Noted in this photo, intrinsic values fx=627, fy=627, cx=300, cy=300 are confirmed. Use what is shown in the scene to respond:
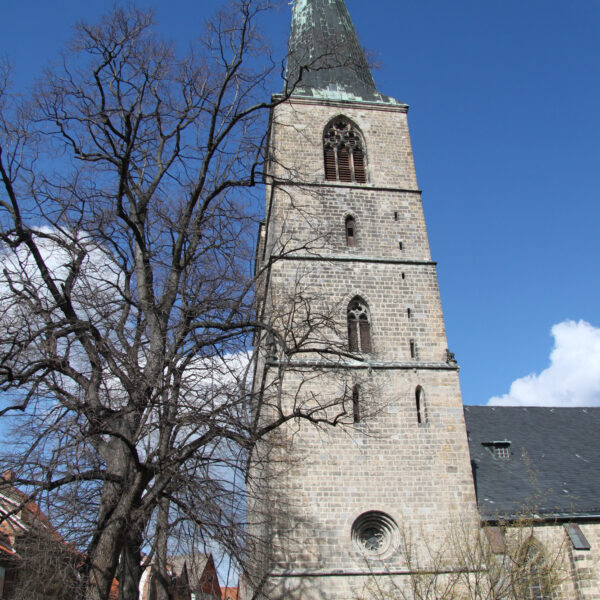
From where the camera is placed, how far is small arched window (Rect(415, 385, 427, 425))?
550 inches

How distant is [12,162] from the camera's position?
900cm

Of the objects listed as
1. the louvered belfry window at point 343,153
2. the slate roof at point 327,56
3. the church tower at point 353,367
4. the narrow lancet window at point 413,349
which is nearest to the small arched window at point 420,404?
the church tower at point 353,367

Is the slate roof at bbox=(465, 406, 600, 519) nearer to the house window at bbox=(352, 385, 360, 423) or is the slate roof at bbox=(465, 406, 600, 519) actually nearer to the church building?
the church building

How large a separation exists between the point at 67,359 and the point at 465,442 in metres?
9.23

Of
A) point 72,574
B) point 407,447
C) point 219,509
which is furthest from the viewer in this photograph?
point 407,447

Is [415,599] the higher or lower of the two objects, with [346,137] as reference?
lower

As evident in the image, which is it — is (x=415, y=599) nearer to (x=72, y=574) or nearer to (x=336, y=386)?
(x=336, y=386)

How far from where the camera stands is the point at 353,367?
13.9m

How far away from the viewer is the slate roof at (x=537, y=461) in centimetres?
1516

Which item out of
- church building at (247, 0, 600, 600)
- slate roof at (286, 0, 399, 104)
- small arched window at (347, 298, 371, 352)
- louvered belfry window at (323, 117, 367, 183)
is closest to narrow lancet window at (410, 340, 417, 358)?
church building at (247, 0, 600, 600)

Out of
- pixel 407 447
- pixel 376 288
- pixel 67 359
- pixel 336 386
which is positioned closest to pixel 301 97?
pixel 376 288

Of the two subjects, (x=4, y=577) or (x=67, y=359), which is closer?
(x=67, y=359)

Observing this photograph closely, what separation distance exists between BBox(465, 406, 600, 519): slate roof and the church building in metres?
0.06

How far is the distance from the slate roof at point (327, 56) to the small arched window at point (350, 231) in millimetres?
4205
